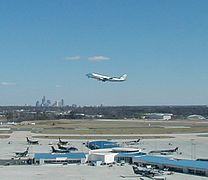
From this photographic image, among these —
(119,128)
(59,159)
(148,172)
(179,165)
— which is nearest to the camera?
(148,172)

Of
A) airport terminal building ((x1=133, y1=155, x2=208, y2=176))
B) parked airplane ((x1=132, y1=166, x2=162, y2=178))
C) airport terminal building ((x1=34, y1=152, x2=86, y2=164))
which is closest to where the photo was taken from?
parked airplane ((x1=132, y1=166, x2=162, y2=178))

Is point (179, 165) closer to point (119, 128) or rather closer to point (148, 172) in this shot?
point (148, 172)

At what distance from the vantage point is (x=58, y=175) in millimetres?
49625

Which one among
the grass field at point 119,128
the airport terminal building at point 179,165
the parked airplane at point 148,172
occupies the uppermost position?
the grass field at point 119,128

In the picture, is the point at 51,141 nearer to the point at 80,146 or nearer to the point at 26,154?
the point at 80,146

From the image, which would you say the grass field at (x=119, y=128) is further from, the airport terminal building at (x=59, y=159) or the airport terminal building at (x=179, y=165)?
the airport terminal building at (x=179, y=165)

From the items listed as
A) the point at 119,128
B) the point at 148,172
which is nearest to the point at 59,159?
the point at 148,172

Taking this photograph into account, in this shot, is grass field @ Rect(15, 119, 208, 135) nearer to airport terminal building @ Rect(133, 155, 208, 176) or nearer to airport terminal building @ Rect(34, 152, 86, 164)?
airport terminal building @ Rect(34, 152, 86, 164)

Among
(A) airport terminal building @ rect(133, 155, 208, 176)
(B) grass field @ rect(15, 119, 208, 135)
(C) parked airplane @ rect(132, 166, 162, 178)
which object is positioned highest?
(B) grass field @ rect(15, 119, 208, 135)

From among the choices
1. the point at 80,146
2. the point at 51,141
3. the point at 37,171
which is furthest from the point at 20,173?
the point at 51,141

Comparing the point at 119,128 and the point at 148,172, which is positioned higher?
the point at 119,128

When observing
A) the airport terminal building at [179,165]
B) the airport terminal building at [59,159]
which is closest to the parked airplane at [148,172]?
the airport terminal building at [179,165]

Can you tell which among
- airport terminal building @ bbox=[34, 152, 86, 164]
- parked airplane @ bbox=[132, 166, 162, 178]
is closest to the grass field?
airport terminal building @ bbox=[34, 152, 86, 164]

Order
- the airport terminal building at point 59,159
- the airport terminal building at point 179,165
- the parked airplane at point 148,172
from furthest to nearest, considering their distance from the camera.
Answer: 1. the airport terminal building at point 59,159
2. the airport terminal building at point 179,165
3. the parked airplane at point 148,172
